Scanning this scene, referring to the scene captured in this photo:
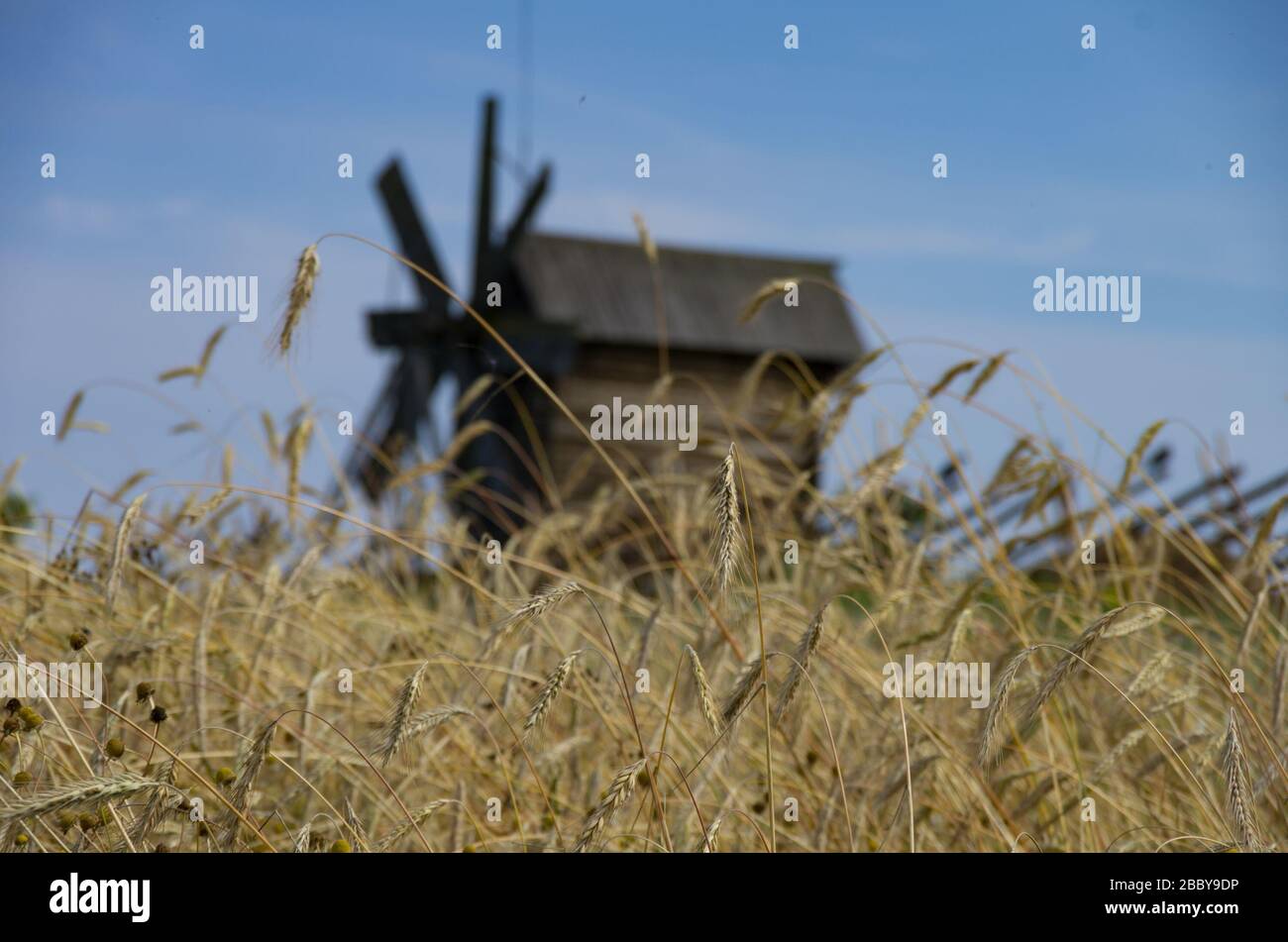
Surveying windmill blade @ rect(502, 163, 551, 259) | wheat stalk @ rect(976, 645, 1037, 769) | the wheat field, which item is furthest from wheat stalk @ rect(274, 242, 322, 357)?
windmill blade @ rect(502, 163, 551, 259)

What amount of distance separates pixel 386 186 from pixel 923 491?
12.8m

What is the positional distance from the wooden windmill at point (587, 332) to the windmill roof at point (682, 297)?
0.05ft

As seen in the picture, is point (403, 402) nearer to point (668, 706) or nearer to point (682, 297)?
point (682, 297)

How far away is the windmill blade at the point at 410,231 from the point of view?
14.5 m

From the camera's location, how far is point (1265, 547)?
3016 mm

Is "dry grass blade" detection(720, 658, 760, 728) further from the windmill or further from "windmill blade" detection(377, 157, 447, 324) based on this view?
"windmill blade" detection(377, 157, 447, 324)

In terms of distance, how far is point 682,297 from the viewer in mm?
14430

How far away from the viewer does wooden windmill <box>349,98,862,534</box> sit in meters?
13.7

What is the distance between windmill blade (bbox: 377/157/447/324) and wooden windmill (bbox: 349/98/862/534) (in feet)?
0.07

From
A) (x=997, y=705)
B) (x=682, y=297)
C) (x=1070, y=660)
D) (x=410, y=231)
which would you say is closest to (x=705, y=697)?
(x=997, y=705)

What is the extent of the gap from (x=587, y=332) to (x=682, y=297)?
1446 millimetres

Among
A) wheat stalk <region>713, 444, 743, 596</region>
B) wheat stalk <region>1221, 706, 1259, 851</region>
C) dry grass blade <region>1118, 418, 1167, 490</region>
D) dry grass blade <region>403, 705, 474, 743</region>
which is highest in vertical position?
dry grass blade <region>1118, 418, 1167, 490</region>

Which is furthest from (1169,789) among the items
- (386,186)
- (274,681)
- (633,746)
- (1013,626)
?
(386,186)
